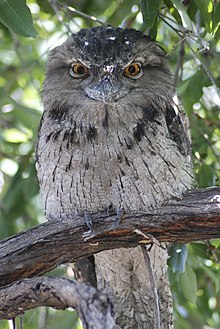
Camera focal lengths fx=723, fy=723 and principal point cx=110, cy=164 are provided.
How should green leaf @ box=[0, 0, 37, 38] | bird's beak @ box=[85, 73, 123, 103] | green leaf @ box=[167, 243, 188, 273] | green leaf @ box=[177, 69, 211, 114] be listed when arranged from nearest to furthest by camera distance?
green leaf @ box=[0, 0, 37, 38] → bird's beak @ box=[85, 73, 123, 103] → green leaf @ box=[167, 243, 188, 273] → green leaf @ box=[177, 69, 211, 114]

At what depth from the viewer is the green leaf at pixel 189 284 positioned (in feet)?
11.3

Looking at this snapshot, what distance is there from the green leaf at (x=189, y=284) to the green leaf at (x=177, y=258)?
243 millimetres

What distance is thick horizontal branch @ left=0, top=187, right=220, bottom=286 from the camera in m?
2.78

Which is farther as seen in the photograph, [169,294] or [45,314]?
[45,314]

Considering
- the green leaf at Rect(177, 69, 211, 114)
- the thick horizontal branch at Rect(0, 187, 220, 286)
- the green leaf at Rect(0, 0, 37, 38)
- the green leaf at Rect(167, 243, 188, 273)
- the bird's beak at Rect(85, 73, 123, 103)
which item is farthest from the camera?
the green leaf at Rect(177, 69, 211, 114)

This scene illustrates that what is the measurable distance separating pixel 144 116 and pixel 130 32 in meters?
0.40

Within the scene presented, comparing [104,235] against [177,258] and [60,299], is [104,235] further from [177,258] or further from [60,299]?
[60,299]

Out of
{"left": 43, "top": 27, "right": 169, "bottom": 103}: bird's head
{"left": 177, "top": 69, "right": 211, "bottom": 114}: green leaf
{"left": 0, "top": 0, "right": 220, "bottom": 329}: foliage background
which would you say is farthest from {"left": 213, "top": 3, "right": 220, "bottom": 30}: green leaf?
{"left": 177, "top": 69, "right": 211, "bottom": 114}: green leaf

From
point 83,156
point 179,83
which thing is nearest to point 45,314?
point 83,156

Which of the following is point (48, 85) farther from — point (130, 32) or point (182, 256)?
point (182, 256)

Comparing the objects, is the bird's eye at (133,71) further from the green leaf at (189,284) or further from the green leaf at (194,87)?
the green leaf at (189,284)

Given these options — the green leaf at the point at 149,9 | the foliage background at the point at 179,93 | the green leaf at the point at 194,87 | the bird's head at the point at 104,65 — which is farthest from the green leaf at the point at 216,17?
the green leaf at the point at 194,87

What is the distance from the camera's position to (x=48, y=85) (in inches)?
133

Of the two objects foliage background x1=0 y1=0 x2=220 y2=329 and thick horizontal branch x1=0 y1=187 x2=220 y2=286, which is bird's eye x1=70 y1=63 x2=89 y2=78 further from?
thick horizontal branch x1=0 y1=187 x2=220 y2=286
